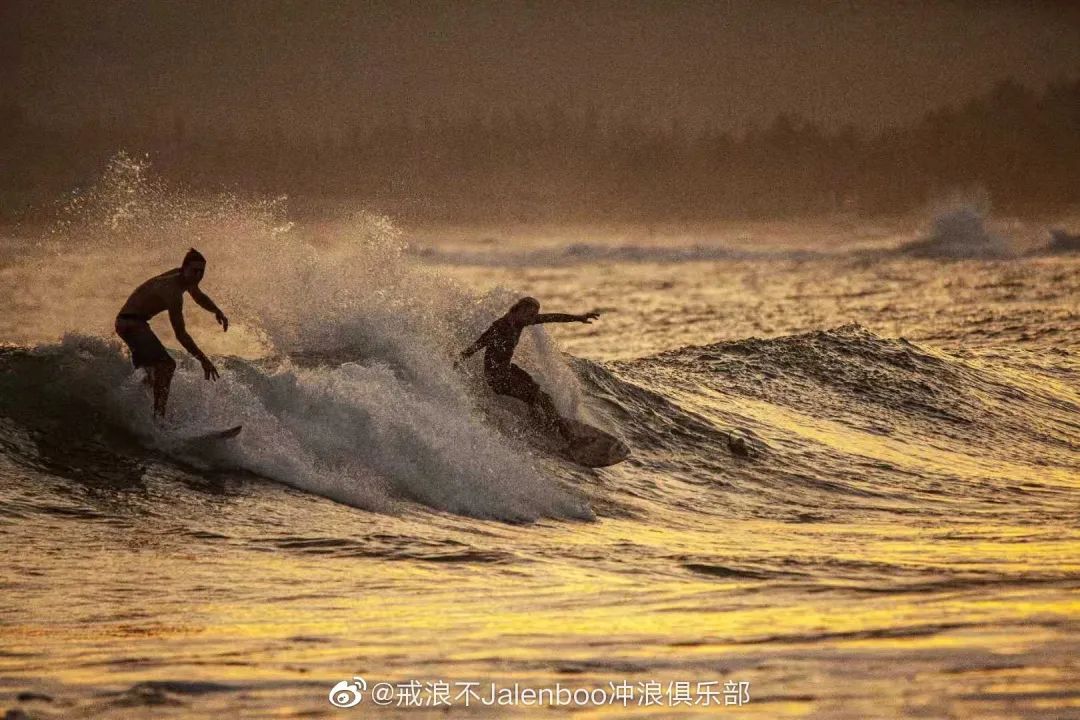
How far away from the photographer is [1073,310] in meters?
37.3

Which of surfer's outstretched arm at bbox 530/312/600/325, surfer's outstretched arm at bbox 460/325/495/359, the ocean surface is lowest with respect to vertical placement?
the ocean surface

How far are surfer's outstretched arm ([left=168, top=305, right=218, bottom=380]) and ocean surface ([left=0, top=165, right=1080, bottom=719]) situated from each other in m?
0.78

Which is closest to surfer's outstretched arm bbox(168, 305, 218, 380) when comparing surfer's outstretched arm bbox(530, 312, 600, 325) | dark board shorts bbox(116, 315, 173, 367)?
dark board shorts bbox(116, 315, 173, 367)

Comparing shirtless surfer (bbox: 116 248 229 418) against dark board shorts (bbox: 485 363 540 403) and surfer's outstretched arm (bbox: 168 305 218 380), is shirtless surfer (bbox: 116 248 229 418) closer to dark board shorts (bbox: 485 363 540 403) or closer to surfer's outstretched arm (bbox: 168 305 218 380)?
surfer's outstretched arm (bbox: 168 305 218 380)

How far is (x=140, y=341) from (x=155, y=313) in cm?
28

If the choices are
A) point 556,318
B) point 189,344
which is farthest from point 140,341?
point 556,318

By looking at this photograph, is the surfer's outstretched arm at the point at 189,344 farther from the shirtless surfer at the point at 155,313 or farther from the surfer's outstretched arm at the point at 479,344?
the surfer's outstretched arm at the point at 479,344

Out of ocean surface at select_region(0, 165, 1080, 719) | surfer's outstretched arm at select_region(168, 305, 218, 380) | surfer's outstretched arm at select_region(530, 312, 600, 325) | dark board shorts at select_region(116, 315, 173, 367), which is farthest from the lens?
surfer's outstretched arm at select_region(530, 312, 600, 325)

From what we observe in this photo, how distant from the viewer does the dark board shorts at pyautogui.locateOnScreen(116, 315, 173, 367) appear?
11.6 meters

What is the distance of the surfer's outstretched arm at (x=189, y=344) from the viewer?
11.4 metres

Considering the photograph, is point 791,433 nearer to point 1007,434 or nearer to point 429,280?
point 1007,434

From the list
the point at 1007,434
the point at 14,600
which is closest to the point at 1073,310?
the point at 1007,434

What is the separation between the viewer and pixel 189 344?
11.6 meters

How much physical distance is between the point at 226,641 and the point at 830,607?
3.26 metres
